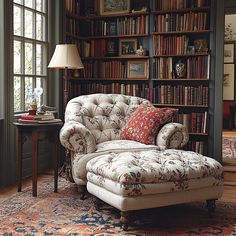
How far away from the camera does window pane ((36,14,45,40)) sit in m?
4.73

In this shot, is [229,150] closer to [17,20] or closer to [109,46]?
[109,46]

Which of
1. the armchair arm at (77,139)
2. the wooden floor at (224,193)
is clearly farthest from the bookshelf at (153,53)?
the armchair arm at (77,139)

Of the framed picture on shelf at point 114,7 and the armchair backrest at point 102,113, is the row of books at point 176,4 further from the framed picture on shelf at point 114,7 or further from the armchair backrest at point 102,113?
the armchair backrest at point 102,113

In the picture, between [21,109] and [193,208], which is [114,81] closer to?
[21,109]

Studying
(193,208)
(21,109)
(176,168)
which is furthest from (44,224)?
(21,109)

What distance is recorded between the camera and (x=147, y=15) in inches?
205

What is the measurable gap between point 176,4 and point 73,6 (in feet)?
4.39

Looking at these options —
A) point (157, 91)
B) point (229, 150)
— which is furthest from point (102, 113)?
point (229, 150)

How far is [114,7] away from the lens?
17.6 feet

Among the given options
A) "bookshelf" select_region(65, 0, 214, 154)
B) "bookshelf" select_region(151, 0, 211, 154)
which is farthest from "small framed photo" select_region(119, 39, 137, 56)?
"bookshelf" select_region(151, 0, 211, 154)

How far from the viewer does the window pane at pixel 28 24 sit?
14.7 feet

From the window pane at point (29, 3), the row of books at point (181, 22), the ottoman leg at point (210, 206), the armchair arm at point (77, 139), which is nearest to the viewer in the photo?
the ottoman leg at point (210, 206)

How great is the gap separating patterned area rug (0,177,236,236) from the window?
3.95ft

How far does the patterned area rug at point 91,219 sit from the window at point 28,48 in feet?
3.95
